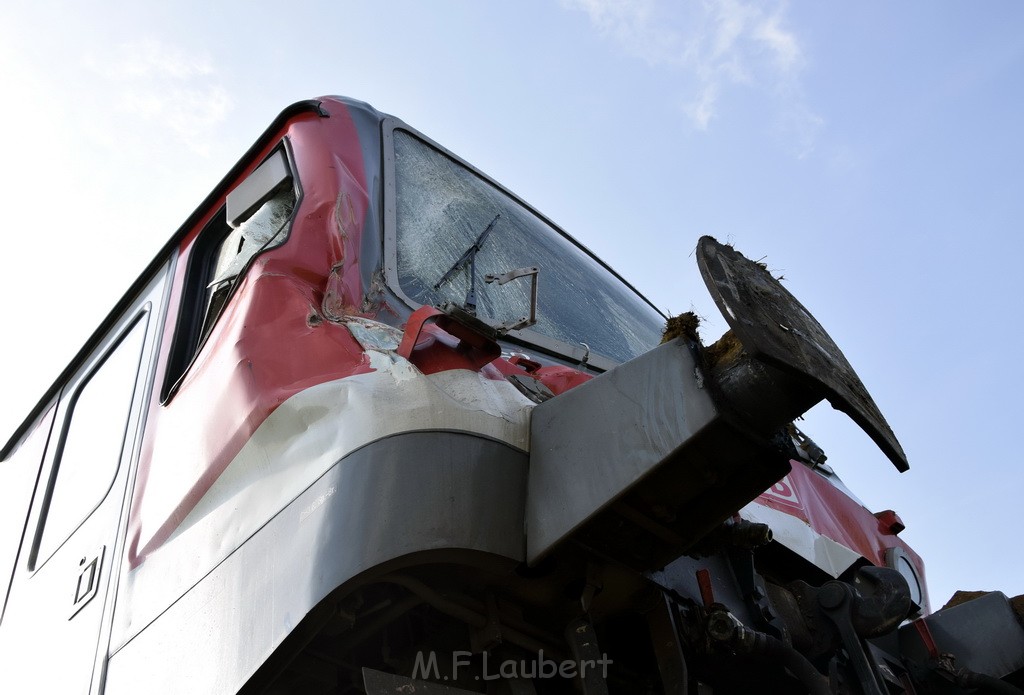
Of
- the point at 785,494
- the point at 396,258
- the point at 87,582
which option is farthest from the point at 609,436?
the point at 87,582

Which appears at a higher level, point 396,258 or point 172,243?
point 172,243

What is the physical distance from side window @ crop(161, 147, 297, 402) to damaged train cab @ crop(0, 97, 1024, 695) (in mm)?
13

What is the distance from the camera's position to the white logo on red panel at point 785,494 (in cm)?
304

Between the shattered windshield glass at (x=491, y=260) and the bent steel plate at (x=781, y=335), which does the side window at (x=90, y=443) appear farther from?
the bent steel plate at (x=781, y=335)

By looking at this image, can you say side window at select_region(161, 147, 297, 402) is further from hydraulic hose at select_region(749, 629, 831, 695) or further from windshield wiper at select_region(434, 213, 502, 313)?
hydraulic hose at select_region(749, 629, 831, 695)

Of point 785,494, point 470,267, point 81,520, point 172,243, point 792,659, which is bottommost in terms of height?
point 792,659

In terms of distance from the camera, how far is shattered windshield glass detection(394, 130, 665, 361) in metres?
3.04

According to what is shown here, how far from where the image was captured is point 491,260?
11.2 ft

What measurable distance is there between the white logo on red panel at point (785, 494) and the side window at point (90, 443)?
180 cm

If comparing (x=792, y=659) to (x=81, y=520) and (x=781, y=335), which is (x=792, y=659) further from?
(x=81, y=520)

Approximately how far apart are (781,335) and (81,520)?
2.05 meters

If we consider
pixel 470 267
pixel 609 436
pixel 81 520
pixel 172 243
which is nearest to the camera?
pixel 609 436

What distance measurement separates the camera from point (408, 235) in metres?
3.03

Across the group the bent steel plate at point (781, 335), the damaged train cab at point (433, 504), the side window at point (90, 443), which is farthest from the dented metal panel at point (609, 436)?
the side window at point (90, 443)
